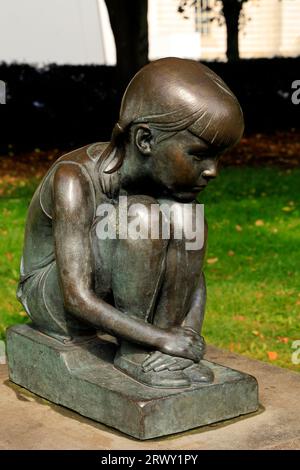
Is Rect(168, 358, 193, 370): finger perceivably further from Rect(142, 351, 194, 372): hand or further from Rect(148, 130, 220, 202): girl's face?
Rect(148, 130, 220, 202): girl's face

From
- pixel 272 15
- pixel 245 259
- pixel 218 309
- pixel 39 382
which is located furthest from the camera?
pixel 272 15

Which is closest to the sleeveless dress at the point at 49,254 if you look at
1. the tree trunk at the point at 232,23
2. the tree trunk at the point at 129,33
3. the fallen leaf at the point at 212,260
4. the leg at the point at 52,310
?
the leg at the point at 52,310

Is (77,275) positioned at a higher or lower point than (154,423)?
higher

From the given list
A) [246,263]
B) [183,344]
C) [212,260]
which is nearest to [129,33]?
[212,260]

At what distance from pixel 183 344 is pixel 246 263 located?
3.71 metres

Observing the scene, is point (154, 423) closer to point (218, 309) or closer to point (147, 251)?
point (147, 251)

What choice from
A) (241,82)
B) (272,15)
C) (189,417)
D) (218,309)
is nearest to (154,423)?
(189,417)

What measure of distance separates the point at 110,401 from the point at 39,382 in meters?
0.56

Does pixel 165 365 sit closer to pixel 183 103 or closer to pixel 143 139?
pixel 143 139

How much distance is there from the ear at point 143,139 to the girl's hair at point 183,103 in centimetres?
3

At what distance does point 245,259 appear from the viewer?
23.5 ft

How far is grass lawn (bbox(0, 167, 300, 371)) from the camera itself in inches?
218

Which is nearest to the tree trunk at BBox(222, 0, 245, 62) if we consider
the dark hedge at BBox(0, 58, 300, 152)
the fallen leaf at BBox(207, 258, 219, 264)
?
the dark hedge at BBox(0, 58, 300, 152)

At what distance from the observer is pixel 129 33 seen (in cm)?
1319
